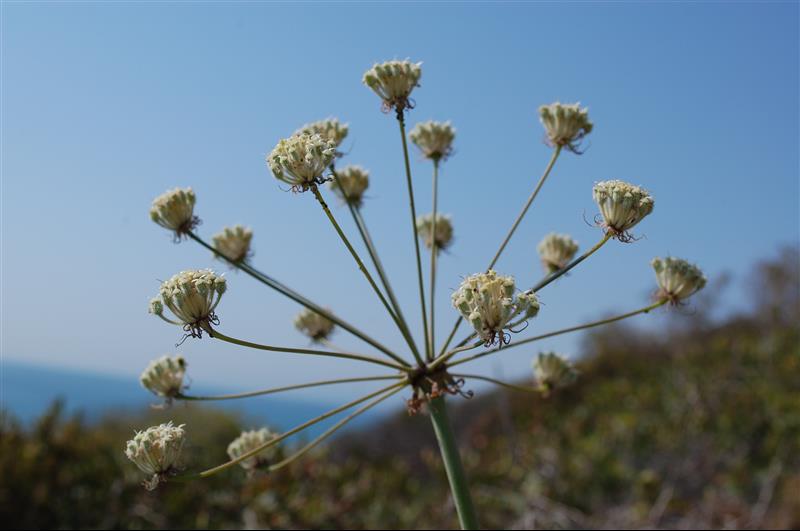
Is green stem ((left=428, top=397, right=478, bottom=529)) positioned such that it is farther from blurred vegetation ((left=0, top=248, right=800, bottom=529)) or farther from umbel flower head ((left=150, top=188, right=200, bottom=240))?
umbel flower head ((left=150, top=188, right=200, bottom=240))

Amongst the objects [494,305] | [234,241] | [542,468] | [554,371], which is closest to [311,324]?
[234,241]

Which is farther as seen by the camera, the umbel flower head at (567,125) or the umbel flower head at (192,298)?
the umbel flower head at (567,125)

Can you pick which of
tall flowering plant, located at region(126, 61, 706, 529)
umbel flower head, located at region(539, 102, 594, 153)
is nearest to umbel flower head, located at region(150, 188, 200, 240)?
tall flowering plant, located at region(126, 61, 706, 529)

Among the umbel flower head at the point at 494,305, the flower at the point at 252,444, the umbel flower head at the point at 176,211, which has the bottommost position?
the flower at the point at 252,444

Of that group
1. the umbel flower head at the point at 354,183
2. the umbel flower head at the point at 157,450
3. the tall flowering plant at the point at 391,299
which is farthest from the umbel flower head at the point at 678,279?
the umbel flower head at the point at 157,450

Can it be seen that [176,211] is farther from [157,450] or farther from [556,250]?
[556,250]

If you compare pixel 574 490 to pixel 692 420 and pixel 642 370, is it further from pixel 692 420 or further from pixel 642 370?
pixel 642 370

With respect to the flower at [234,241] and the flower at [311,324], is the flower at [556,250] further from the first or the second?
the flower at [234,241]
